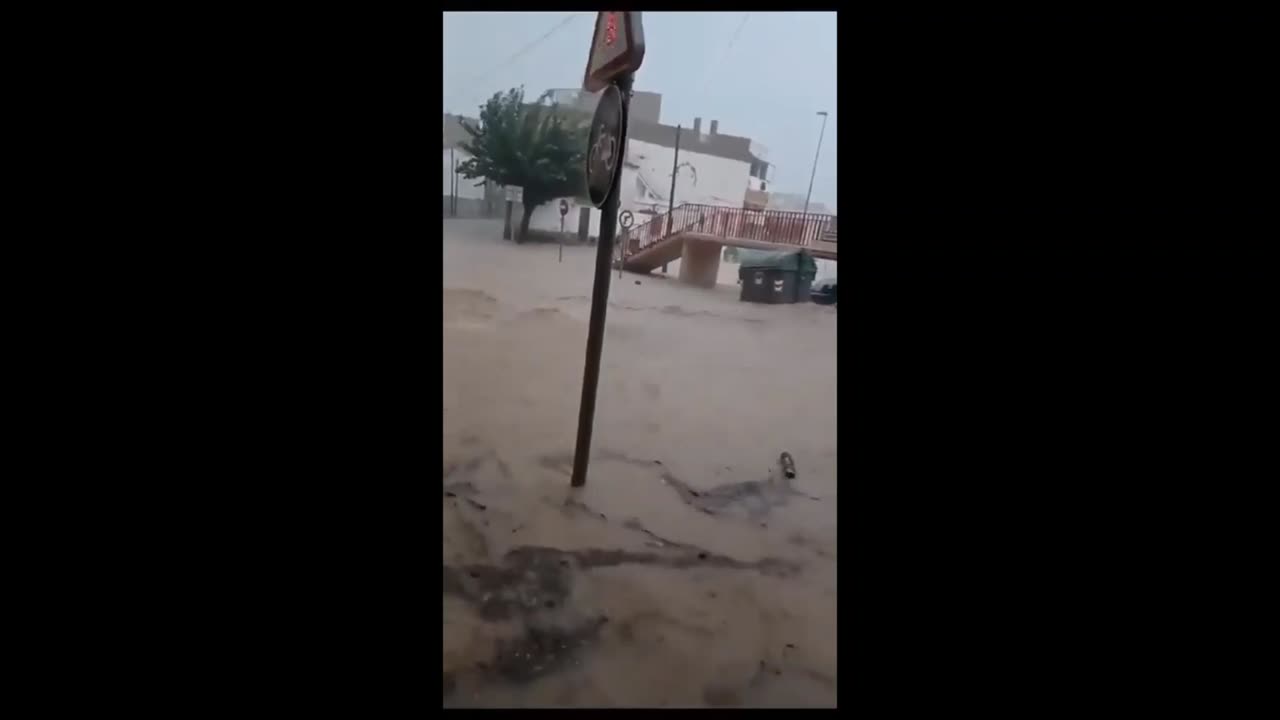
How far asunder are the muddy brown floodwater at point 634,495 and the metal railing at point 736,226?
12.0 inches

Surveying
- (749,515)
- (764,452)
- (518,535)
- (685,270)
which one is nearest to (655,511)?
(749,515)

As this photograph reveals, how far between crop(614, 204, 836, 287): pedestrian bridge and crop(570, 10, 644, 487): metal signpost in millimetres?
1698

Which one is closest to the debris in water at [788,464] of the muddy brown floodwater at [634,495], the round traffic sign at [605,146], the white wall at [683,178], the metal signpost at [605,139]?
the muddy brown floodwater at [634,495]

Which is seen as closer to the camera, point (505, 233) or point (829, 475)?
point (829, 475)

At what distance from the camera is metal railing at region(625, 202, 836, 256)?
11.0 ft

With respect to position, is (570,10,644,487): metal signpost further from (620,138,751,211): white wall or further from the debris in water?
(620,138,751,211): white wall

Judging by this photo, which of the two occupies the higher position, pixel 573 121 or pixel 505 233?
pixel 573 121

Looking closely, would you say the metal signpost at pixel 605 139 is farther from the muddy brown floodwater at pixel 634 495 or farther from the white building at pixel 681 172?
the white building at pixel 681 172

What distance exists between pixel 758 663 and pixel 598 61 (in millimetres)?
1930

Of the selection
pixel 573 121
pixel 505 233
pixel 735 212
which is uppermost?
pixel 573 121

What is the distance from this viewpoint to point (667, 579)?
179 cm

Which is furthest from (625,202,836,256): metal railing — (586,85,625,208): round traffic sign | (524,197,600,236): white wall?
(586,85,625,208): round traffic sign

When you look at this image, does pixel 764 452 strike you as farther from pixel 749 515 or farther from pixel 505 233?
pixel 505 233

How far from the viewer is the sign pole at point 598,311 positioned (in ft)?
6.37
